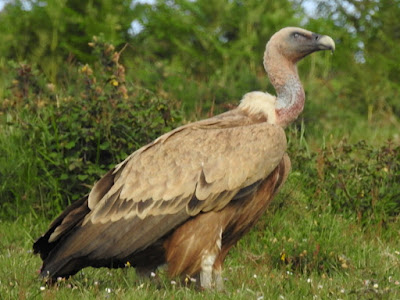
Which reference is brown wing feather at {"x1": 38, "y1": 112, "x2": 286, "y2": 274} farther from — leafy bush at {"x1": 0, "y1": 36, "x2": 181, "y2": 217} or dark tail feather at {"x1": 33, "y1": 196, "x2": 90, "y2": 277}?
leafy bush at {"x1": 0, "y1": 36, "x2": 181, "y2": 217}

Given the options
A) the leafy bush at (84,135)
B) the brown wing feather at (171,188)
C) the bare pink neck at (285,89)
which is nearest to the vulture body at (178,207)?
the brown wing feather at (171,188)

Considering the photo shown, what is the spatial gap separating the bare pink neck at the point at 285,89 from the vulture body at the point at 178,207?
11.5 inches

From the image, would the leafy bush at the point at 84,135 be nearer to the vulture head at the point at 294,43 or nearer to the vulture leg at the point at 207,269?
the vulture head at the point at 294,43

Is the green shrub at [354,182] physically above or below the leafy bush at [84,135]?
below

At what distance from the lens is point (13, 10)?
12695 mm

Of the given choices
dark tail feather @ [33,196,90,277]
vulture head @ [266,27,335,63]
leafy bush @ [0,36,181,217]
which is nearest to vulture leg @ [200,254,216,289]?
dark tail feather @ [33,196,90,277]

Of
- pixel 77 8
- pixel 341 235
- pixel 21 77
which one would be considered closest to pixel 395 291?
pixel 341 235

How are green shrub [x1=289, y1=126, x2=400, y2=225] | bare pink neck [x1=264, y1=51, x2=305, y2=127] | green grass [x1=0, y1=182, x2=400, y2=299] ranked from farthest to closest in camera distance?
green shrub [x1=289, y1=126, x2=400, y2=225] → bare pink neck [x1=264, y1=51, x2=305, y2=127] → green grass [x1=0, y1=182, x2=400, y2=299]

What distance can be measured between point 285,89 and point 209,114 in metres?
3.24

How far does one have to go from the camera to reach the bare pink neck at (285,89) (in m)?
5.87

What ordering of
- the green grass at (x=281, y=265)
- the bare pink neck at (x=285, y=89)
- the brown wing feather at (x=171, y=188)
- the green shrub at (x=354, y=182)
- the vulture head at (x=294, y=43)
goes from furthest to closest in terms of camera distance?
1. the green shrub at (x=354, y=182)
2. the vulture head at (x=294, y=43)
3. the bare pink neck at (x=285, y=89)
4. the brown wing feather at (x=171, y=188)
5. the green grass at (x=281, y=265)

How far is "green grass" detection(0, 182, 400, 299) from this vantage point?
5074mm

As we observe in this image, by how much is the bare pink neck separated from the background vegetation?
106cm

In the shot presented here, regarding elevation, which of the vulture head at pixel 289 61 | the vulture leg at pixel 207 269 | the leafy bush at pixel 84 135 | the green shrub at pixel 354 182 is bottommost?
the green shrub at pixel 354 182
